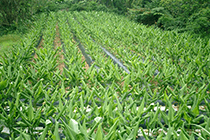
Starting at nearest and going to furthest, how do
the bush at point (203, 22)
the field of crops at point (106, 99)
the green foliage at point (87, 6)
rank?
the field of crops at point (106, 99)
the bush at point (203, 22)
the green foliage at point (87, 6)

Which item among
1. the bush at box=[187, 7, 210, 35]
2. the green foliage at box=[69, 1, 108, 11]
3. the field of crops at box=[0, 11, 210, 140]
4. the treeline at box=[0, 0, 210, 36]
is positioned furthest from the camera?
the green foliage at box=[69, 1, 108, 11]

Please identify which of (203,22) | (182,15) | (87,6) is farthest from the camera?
(87,6)

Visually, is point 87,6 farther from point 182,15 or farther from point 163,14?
point 182,15

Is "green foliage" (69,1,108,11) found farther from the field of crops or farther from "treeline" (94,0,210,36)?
the field of crops

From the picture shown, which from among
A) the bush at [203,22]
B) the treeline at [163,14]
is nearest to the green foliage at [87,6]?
the treeline at [163,14]

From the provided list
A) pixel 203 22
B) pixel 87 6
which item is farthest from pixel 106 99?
pixel 87 6

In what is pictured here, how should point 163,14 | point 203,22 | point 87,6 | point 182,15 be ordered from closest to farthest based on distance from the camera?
1. point 203,22
2. point 182,15
3. point 163,14
4. point 87,6

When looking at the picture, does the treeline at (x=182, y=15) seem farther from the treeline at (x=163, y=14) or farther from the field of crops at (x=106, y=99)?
the field of crops at (x=106, y=99)

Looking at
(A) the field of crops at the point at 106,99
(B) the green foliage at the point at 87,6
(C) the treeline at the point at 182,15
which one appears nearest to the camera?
(A) the field of crops at the point at 106,99

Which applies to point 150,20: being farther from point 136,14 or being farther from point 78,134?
point 78,134

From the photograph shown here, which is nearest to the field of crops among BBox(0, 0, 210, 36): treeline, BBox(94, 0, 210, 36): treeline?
BBox(94, 0, 210, 36): treeline

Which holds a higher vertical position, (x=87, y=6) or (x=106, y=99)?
(x=87, y=6)

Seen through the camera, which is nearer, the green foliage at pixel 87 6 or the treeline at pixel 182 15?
the treeline at pixel 182 15

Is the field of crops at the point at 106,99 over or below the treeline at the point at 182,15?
below
